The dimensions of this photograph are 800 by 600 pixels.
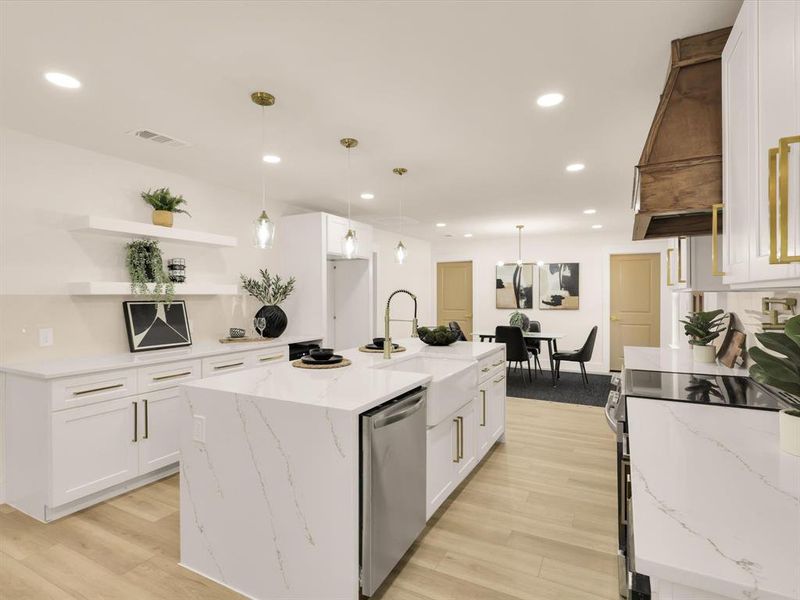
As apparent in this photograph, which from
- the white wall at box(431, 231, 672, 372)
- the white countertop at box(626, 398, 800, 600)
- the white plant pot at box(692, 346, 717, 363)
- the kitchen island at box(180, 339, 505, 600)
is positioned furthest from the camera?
the white wall at box(431, 231, 672, 372)

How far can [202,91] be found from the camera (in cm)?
232

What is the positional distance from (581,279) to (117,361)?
6.97 meters

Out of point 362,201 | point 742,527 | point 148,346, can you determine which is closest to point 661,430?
point 742,527

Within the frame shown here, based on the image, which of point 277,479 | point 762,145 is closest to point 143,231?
point 277,479

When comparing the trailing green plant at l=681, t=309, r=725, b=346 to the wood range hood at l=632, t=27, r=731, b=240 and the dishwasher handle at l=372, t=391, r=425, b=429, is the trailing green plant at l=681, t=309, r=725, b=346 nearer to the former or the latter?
the wood range hood at l=632, t=27, r=731, b=240

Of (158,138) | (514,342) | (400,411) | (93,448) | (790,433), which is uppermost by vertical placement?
(158,138)

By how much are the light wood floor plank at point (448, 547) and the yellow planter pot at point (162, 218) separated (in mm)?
2054

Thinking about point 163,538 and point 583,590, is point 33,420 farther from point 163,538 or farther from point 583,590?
point 583,590

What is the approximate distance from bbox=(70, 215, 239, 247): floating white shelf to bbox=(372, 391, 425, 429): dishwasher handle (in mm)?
2588

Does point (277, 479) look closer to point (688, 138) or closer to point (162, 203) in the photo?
point (688, 138)

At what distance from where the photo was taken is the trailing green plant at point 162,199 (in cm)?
355

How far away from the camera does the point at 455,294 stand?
875 centimetres

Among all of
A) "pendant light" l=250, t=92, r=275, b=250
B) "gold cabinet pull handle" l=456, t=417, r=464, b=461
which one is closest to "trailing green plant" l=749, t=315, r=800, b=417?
"gold cabinet pull handle" l=456, t=417, r=464, b=461

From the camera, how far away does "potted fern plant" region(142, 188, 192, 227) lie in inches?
139
